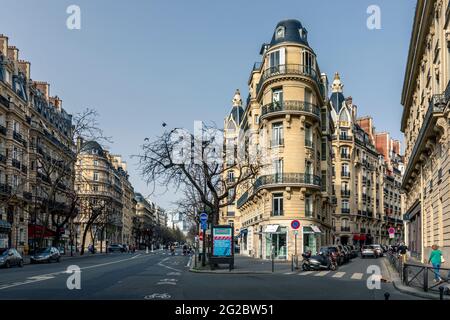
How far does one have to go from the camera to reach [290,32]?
49.8m

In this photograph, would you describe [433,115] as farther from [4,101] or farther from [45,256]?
[4,101]

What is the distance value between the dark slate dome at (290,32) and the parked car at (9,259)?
91.8 feet

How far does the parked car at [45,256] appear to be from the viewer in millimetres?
44344

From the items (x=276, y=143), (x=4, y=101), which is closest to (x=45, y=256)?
(x=4, y=101)

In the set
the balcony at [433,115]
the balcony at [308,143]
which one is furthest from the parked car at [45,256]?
the balcony at [433,115]

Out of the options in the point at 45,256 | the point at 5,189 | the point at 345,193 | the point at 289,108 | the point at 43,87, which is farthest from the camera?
the point at 345,193

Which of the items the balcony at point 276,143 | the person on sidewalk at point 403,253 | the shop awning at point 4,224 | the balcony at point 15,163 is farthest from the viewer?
the balcony at point 15,163

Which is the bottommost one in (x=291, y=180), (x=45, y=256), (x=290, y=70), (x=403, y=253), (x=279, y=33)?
(x=45, y=256)

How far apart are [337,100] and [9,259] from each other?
216ft

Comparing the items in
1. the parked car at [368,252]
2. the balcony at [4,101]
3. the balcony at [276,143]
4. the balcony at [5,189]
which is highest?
the balcony at [4,101]

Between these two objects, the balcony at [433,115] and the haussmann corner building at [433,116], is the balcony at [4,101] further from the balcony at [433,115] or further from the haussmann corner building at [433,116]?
the balcony at [433,115]

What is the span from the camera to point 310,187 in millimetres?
48219

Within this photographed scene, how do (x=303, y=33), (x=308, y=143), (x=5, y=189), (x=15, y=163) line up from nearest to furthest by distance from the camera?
(x=308, y=143) → (x=303, y=33) → (x=5, y=189) → (x=15, y=163)
